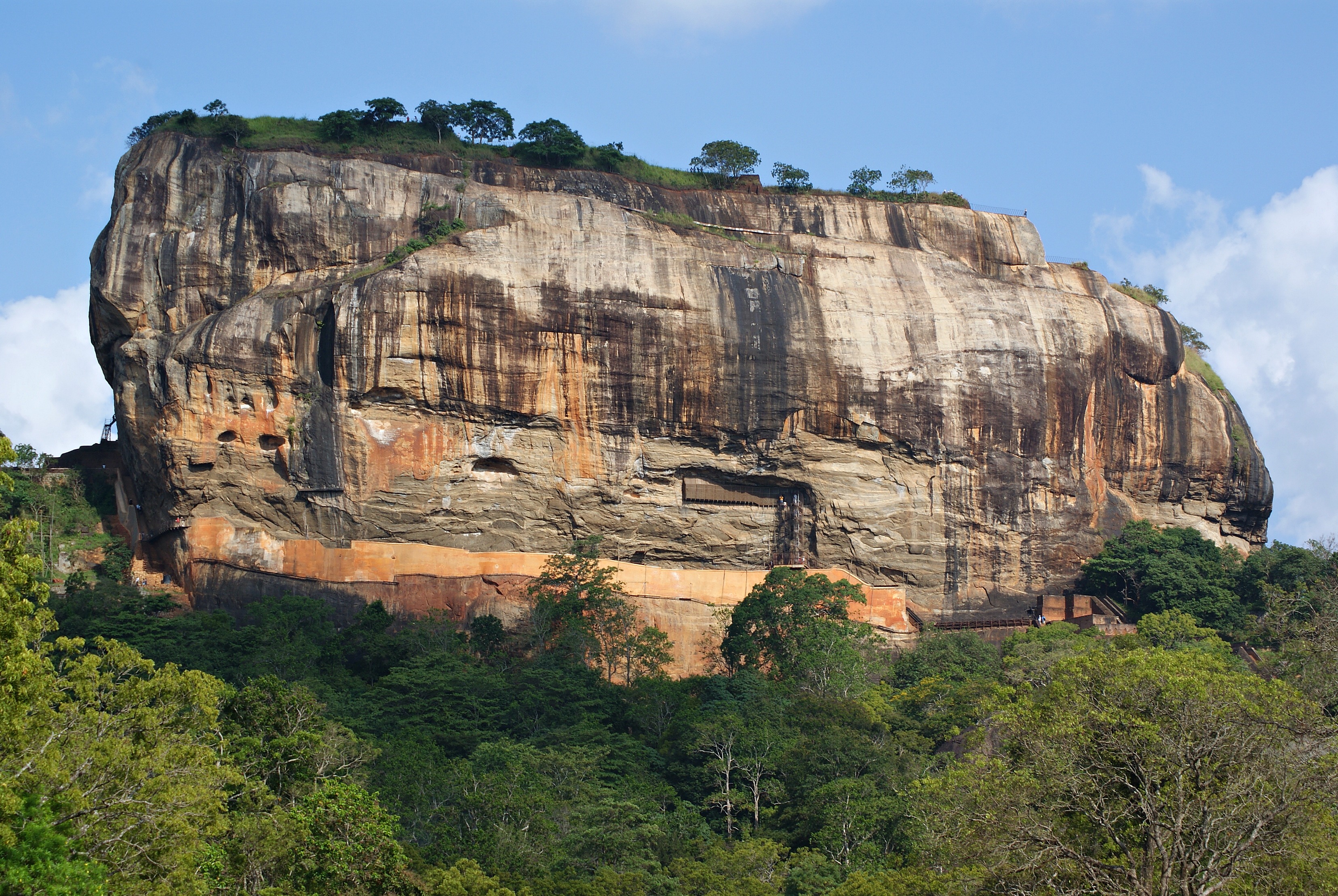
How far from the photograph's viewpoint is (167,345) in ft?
116

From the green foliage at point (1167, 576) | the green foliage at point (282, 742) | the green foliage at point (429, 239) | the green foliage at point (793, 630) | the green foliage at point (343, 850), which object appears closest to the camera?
the green foliage at point (343, 850)

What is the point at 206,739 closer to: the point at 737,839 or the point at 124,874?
the point at 124,874

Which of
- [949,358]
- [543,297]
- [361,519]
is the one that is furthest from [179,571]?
[949,358]

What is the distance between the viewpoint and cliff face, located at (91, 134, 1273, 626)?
35.0 m

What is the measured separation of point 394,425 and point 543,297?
4784 millimetres

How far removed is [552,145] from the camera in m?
40.5

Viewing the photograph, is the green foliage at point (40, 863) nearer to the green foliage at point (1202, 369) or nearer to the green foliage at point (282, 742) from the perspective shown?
the green foliage at point (282, 742)

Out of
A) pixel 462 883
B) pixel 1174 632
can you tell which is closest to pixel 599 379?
pixel 1174 632

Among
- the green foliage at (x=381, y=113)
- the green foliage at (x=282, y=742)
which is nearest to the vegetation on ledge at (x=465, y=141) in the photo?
the green foliage at (x=381, y=113)

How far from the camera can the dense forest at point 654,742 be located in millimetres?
15594

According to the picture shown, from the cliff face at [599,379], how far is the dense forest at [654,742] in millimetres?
2314

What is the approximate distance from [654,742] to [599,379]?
9.97m

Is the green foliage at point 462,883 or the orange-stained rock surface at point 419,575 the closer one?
the green foliage at point 462,883

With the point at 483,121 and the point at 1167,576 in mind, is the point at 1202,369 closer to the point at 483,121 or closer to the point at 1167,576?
the point at 1167,576
